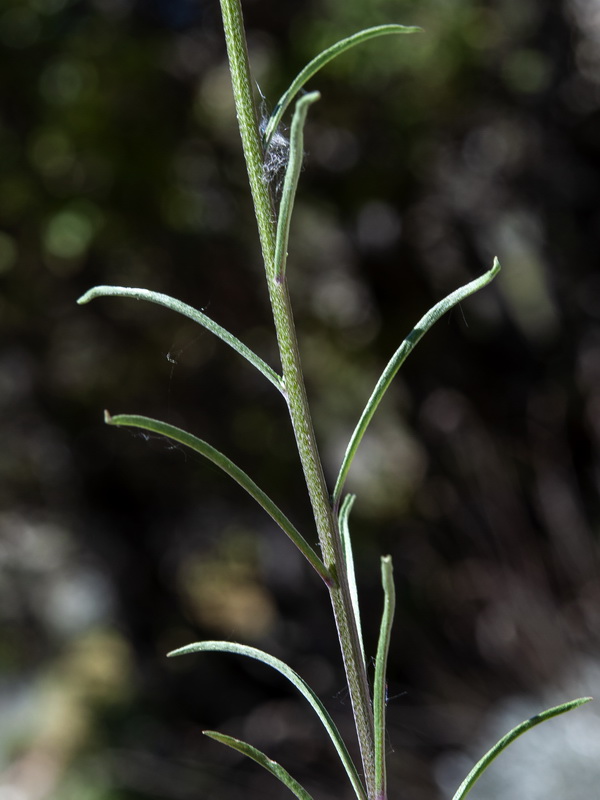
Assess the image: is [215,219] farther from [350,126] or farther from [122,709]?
[122,709]

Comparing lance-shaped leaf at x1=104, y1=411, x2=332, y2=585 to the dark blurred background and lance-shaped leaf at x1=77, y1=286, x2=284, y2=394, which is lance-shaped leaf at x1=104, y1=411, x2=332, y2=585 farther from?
the dark blurred background

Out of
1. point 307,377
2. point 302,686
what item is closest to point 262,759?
point 302,686

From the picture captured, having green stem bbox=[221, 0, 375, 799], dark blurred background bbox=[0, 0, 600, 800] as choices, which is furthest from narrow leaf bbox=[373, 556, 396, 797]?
dark blurred background bbox=[0, 0, 600, 800]

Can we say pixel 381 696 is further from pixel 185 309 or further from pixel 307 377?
pixel 307 377

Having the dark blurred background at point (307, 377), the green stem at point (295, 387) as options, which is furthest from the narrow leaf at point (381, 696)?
the dark blurred background at point (307, 377)

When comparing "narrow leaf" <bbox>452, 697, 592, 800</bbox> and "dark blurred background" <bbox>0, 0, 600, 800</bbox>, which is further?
"dark blurred background" <bbox>0, 0, 600, 800</bbox>

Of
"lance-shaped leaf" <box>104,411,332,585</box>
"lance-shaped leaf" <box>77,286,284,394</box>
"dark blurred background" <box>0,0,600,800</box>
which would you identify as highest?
"lance-shaped leaf" <box>77,286,284,394</box>

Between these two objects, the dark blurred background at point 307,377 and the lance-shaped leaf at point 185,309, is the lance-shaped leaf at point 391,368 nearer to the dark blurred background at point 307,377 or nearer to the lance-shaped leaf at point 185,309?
the lance-shaped leaf at point 185,309
